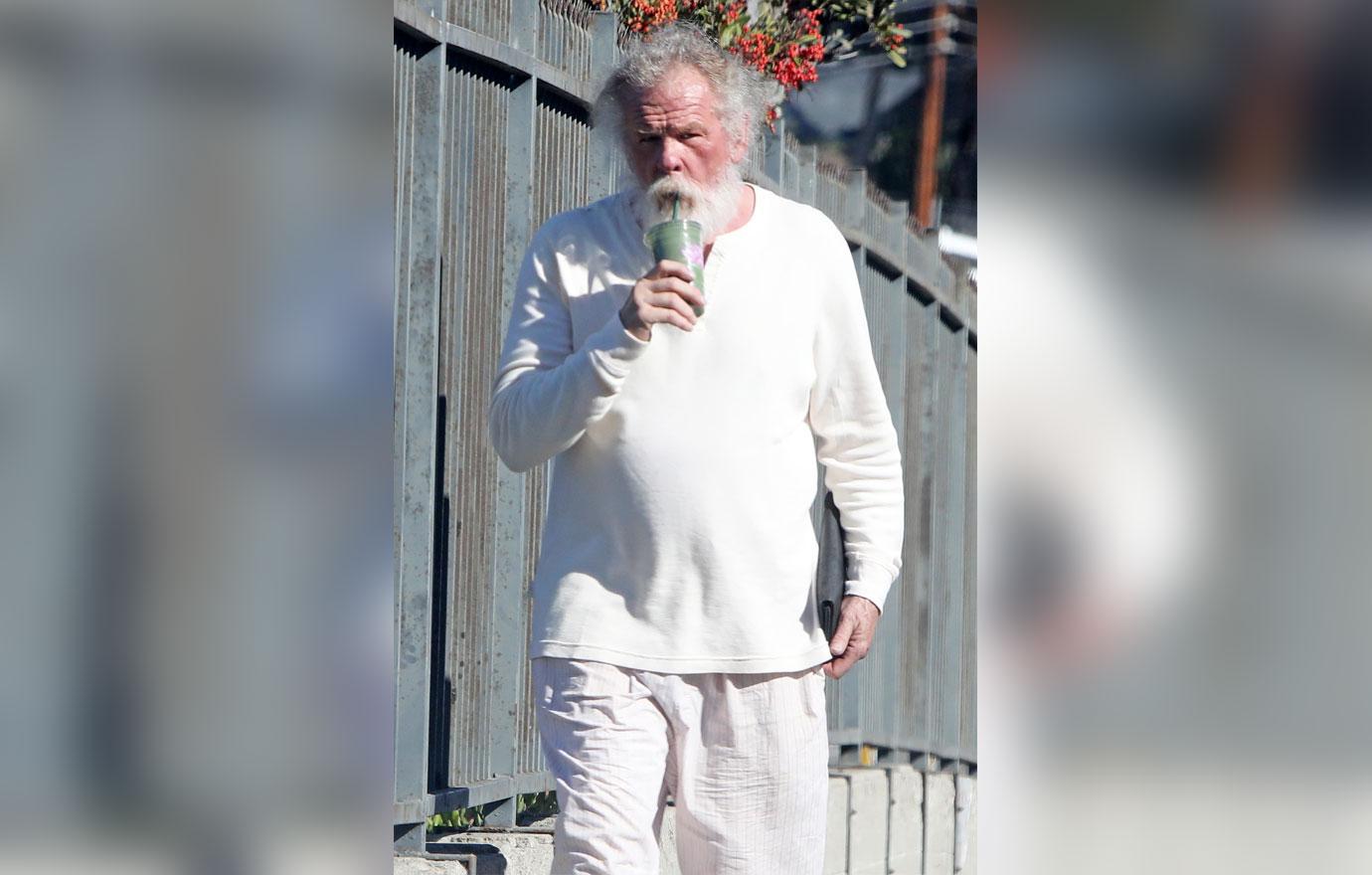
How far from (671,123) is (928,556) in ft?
11.4

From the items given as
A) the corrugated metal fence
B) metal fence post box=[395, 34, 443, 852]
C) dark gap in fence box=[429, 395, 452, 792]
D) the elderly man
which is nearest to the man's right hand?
the elderly man

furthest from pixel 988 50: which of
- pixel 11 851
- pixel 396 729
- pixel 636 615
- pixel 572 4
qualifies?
pixel 572 4

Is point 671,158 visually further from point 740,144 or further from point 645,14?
point 645,14

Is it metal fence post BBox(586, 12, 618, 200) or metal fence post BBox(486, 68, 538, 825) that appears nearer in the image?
metal fence post BBox(486, 68, 538, 825)

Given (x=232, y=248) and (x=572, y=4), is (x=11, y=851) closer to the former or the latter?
(x=232, y=248)

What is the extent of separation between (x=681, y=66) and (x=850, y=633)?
1.12 meters

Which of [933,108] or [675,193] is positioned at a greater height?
[933,108]

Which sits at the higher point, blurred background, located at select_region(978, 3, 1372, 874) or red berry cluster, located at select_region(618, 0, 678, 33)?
red berry cluster, located at select_region(618, 0, 678, 33)

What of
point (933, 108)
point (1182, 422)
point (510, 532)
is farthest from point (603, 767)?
point (933, 108)

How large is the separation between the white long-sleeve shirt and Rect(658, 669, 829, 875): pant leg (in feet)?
0.23

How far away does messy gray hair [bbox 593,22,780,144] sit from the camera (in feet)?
9.41

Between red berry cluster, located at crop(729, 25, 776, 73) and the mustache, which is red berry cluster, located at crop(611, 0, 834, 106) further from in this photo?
the mustache

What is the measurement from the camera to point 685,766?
2.76m

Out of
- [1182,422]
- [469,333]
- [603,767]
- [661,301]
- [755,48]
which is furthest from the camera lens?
[755,48]
